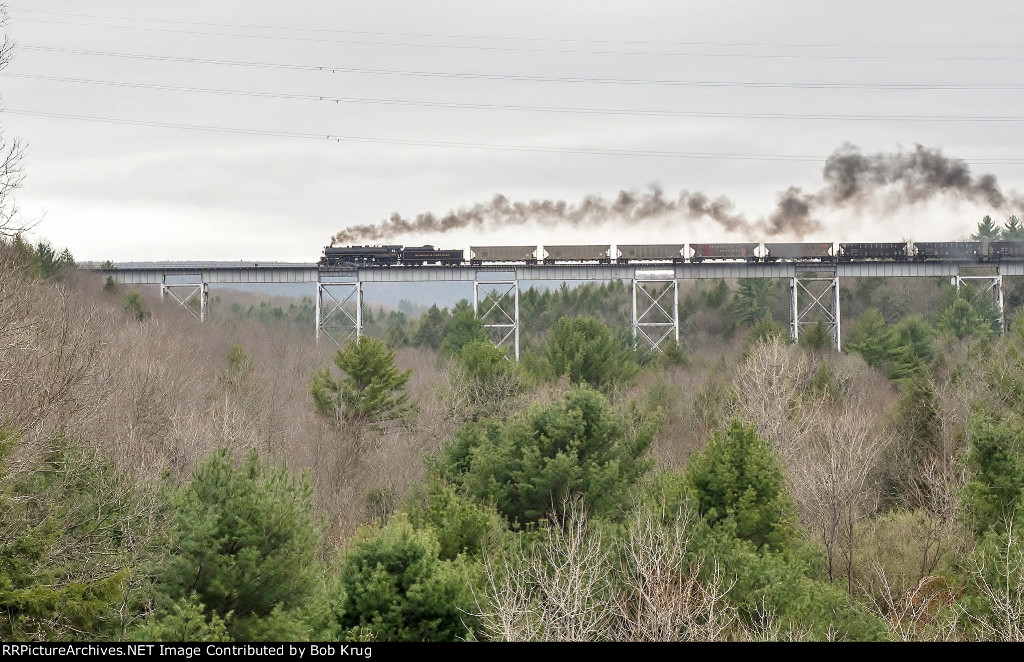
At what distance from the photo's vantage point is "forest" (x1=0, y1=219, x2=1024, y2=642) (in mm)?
15172

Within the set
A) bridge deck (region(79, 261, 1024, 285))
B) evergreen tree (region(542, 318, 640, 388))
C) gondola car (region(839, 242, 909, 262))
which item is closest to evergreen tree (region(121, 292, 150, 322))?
bridge deck (region(79, 261, 1024, 285))

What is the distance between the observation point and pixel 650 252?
59.7m

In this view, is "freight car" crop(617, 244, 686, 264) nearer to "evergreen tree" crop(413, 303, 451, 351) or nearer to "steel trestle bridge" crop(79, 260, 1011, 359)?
"steel trestle bridge" crop(79, 260, 1011, 359)

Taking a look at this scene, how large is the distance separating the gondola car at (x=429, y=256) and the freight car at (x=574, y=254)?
195 inches

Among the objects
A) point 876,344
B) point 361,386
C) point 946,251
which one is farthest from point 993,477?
point 946,251

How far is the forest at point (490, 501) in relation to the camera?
15172 millimetres

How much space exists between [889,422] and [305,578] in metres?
23.4

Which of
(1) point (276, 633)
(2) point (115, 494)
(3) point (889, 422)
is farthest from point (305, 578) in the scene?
(3) point (889, 422)

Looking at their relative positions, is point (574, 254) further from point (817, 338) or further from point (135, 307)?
point (135, 307)

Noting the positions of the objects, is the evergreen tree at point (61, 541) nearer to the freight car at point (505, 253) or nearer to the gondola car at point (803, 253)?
the freight car at point (505, 253)

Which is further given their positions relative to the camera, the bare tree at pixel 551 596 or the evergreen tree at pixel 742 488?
the evergreen tree at pixel 742 488

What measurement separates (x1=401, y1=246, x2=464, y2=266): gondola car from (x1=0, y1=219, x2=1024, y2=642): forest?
1244cm

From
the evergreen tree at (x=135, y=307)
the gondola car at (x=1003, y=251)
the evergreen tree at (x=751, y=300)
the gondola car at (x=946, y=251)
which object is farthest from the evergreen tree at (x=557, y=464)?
the evergreen tree at (x=751, y=300)
